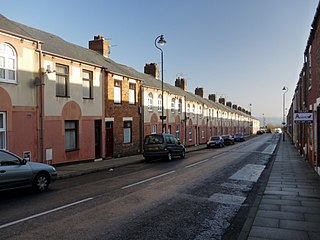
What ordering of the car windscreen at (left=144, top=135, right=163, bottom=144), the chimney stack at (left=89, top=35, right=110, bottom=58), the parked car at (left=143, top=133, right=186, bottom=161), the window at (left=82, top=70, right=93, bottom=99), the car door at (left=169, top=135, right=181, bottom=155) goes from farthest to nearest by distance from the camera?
the chimney stack at (left=89, top=35, right=110, bottom=58) → the car door at (left=169, top=135, right=181, bottom=155) → the car windscreen at (left=144, top=135, right=163, bottom=144) → the parked car at (left=143, top=133, right=186, bottom=161) → the window at (left=82, top=70, right=93, bottom=99)

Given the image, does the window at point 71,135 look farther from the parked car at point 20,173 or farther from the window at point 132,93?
the parked car at point 20,173

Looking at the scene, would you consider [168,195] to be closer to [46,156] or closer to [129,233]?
[129,233]

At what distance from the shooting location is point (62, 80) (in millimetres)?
18328

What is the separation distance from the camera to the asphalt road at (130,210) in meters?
6.31

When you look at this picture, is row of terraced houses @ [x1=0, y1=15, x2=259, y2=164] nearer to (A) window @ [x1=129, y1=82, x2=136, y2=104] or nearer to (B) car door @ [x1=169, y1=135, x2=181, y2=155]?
(A) window @ [x1=129, y1=82, x2=136, y2=104]

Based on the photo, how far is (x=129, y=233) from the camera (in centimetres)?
621

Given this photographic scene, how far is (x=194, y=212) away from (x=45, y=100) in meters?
11.6

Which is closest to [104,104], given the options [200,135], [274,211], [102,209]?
[102,209]

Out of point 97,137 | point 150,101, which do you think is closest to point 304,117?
point 97,137

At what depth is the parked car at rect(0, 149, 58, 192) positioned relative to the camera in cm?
958

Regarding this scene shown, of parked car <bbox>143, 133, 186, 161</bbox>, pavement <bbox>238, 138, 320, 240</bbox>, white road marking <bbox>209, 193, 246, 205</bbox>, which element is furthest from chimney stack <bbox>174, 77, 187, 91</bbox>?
white road marking <bbox>209, 193, 246, 205</bbox>

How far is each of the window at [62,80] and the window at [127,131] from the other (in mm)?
7164

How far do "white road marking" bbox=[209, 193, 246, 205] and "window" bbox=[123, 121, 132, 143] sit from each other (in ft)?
50.7

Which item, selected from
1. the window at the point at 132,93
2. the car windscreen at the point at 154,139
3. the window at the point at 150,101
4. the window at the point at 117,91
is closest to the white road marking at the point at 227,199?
the car windscreen at the point at 154,139
